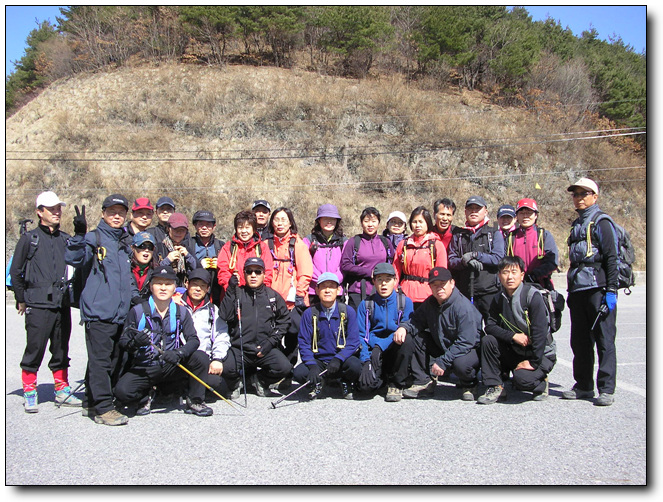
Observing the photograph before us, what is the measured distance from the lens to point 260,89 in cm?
3438

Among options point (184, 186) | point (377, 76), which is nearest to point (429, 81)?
point (377, 76)

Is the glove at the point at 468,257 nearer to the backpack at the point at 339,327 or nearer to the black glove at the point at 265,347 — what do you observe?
the backpack at the point at 339,327

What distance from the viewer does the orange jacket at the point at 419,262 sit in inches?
243

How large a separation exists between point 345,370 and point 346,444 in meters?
1.36

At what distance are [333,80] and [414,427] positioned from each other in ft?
112

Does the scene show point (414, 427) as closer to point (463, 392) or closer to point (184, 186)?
point (463, 392)

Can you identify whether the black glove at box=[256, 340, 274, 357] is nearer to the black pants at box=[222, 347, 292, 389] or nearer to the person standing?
the black pants at box=[222, 347, 292, 389]

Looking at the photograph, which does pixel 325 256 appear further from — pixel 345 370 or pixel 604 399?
pixel 604 399

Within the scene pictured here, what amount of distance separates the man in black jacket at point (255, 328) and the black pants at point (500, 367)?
2.05 meters

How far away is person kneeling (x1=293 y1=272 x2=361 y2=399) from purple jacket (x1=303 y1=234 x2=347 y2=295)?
0.73 m

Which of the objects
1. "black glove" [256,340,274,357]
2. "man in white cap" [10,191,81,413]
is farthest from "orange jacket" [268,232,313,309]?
"man in white cap" [10,191,81,413]

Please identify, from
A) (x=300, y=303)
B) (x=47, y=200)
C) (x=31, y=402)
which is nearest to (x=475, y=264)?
(x=300, y=303)

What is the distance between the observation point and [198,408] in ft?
16.9

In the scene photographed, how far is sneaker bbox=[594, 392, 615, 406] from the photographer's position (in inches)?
205
